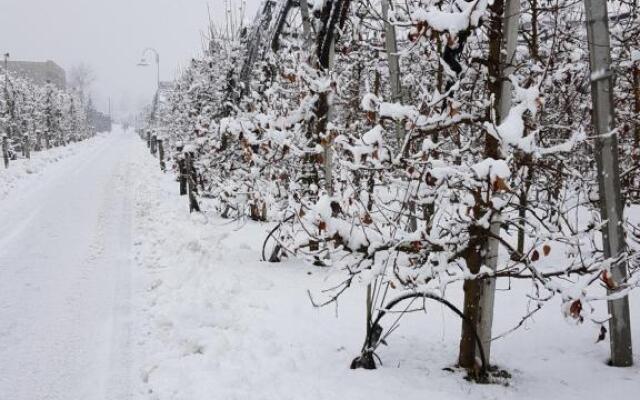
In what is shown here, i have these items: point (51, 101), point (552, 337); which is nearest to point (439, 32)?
point (552, 337)

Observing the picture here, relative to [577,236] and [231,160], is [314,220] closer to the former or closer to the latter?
[577,236]

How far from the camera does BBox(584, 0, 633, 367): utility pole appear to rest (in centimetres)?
411

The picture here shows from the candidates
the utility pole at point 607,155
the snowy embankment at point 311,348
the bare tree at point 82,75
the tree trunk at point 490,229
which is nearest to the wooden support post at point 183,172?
the snowy embankment at point 311,348

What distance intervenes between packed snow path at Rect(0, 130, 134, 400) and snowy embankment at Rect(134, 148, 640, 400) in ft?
1.28

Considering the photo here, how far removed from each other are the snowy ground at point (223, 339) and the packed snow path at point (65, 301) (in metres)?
0.02

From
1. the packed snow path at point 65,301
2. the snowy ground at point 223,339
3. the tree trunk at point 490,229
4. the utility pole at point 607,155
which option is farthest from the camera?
the packed snow path at point 65,301

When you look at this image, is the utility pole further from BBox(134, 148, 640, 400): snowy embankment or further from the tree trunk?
the tree trunk

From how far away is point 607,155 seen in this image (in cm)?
420

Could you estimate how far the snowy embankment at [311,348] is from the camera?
4152 mm

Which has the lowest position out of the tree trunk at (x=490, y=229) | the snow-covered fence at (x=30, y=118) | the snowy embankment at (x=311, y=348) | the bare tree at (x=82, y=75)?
the snowy embankment at (x=311, y=348)

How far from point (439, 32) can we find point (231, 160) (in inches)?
380

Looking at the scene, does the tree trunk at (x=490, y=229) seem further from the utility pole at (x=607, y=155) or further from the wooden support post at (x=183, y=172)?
the wooden support post at (x=183, y=172)

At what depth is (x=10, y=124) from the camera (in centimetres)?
4169

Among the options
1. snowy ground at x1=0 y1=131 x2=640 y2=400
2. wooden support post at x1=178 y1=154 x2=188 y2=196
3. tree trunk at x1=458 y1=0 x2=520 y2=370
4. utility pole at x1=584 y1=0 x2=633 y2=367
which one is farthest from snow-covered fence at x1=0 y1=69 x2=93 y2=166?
utility pole at x1=584 y1=0 x2=633 y2=367
